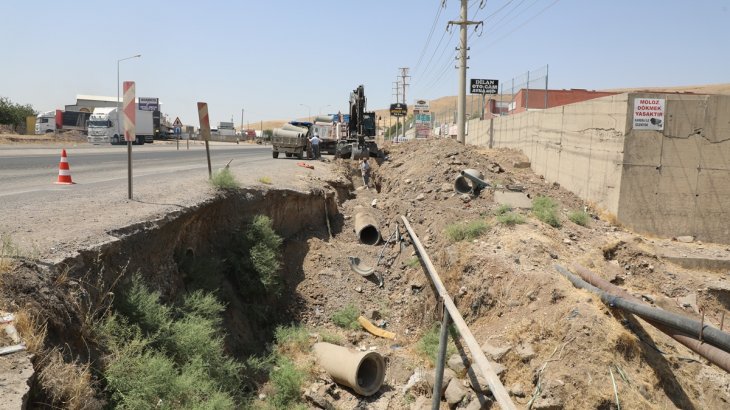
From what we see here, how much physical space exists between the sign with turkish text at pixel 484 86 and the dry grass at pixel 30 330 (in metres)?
28.4

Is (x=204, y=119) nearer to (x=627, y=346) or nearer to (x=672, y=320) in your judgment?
(x=627, y=346)

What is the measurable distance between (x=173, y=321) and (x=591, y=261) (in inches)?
272

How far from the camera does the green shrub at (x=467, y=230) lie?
438 inches

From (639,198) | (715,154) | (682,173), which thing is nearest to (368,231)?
(639,198)

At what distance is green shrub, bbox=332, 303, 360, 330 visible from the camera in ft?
35.2

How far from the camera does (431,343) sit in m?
9.25

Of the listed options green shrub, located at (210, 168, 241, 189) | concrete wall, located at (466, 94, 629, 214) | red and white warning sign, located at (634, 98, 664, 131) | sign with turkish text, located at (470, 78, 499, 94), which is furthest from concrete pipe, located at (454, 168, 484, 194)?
sign with turkish text, located at (470, 78, 499, 94)

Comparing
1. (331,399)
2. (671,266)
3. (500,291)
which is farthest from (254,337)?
(671,266)

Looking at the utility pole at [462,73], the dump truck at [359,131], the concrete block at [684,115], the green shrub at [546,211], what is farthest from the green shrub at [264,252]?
the dump truck at [359,131]

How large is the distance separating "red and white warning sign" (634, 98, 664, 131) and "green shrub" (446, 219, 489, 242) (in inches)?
173

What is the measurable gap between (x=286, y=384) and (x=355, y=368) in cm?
100

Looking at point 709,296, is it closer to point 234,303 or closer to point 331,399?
point 331,399

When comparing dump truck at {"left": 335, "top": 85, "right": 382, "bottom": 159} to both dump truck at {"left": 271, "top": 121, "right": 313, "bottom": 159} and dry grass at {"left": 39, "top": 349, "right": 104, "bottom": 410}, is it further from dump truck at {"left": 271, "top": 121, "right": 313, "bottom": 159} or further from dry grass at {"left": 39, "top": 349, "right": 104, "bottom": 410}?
dry grass at {"left": 39, "top": 349, "right": 104, "bottom": 410}

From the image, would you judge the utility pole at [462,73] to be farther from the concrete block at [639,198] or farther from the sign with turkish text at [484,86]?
the concrete block at [639,198]
